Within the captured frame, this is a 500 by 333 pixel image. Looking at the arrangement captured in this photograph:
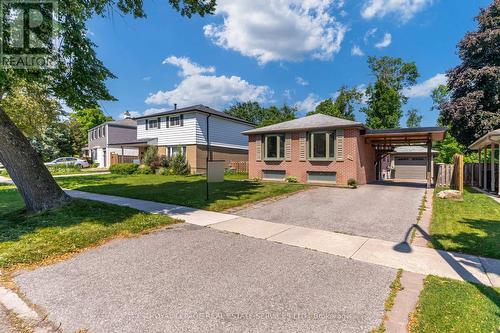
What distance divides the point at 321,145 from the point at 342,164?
1634mm

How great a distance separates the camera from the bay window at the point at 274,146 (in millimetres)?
17125

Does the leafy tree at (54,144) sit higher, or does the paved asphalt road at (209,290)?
the leafy tree at (54,144)

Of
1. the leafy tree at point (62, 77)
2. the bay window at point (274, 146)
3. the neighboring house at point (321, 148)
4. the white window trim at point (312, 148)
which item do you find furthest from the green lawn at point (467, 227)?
the leafy tree at point (62, 77)

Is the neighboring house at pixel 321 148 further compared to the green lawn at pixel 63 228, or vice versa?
the neighboring house at pixel 321 148

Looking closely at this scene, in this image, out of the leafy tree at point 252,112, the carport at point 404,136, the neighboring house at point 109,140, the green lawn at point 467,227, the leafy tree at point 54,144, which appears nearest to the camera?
the green lawn at point 467,227

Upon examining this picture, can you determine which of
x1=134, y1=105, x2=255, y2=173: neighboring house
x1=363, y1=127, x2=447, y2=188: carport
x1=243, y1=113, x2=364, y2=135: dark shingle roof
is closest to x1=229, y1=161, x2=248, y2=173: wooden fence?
x1=134, y1=105, x2=255, y2=173: neighboring house

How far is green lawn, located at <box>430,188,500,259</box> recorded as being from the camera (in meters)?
5.11

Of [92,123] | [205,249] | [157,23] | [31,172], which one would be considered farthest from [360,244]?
[92,123]

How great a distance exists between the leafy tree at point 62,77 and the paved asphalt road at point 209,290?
3717mm

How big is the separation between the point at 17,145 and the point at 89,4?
15.0 ft

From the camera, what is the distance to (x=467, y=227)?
21.4ft

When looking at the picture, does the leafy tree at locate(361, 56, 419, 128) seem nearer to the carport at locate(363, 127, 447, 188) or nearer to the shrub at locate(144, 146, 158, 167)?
the carport at locate(363, 127, 447, 188)

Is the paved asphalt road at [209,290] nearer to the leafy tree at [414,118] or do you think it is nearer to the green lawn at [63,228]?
the green lawn at [63,228]

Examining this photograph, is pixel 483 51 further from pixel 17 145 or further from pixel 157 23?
pixel 17 145
